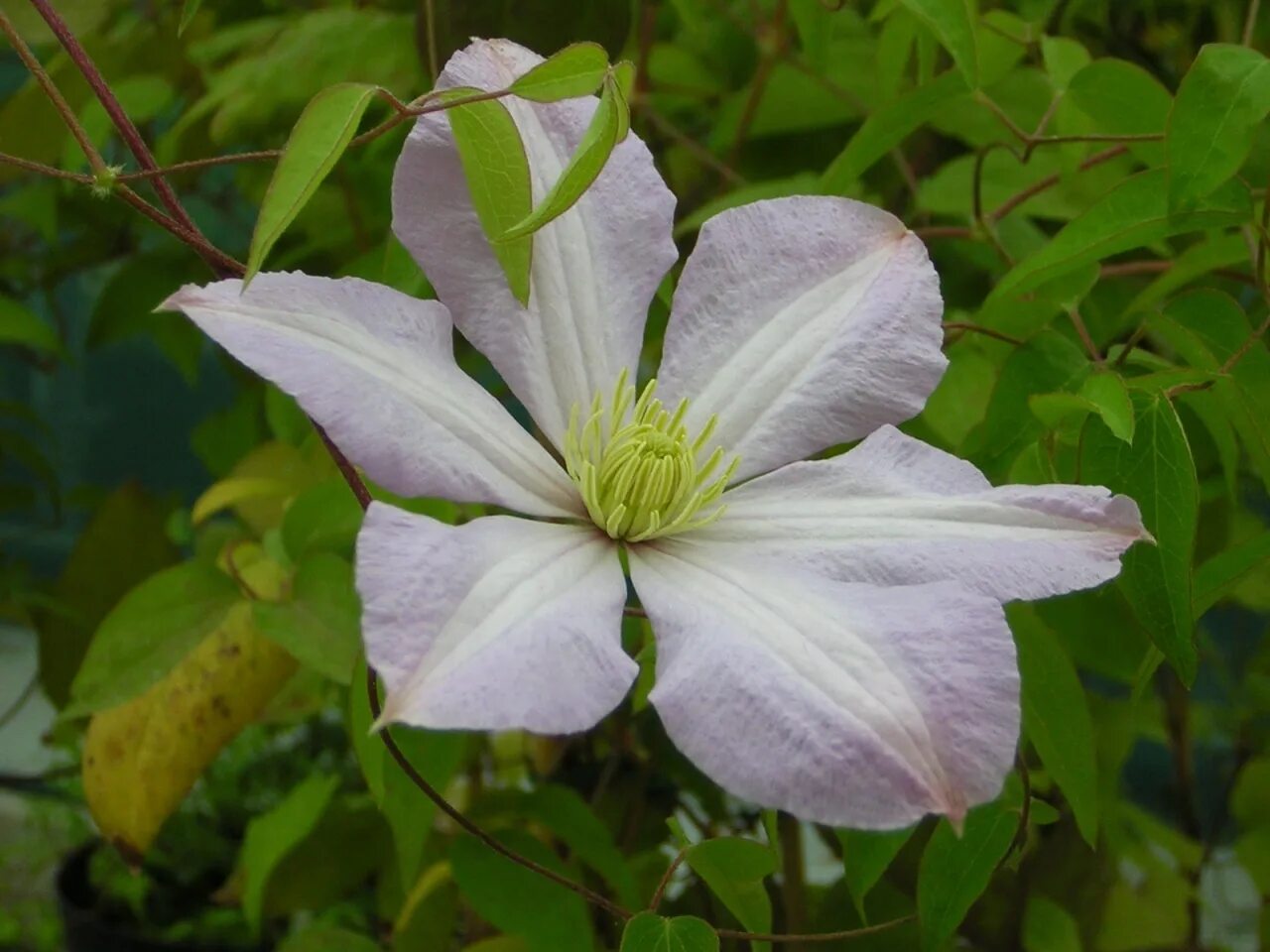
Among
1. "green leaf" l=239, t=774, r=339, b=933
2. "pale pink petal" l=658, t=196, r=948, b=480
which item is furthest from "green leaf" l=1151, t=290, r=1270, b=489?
"green leaf" l=239, t=774, r=339, b=933

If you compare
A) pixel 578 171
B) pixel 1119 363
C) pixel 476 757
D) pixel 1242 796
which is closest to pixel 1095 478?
pixel 1119 363

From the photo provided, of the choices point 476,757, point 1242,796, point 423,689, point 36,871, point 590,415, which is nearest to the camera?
point 423,689

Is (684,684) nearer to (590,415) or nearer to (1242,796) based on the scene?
(590,415)

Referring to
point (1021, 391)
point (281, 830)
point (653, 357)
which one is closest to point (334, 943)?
point (281, 830)

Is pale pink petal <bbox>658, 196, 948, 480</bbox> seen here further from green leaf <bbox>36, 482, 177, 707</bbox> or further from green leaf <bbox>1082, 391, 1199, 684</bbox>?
green leaf <bbox>36, 482, 177, 707</bbox>

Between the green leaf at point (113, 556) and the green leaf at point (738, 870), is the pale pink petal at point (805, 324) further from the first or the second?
A: the green leaf at point (113, 556)

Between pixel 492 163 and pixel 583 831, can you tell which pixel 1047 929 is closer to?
pixel 583 831
